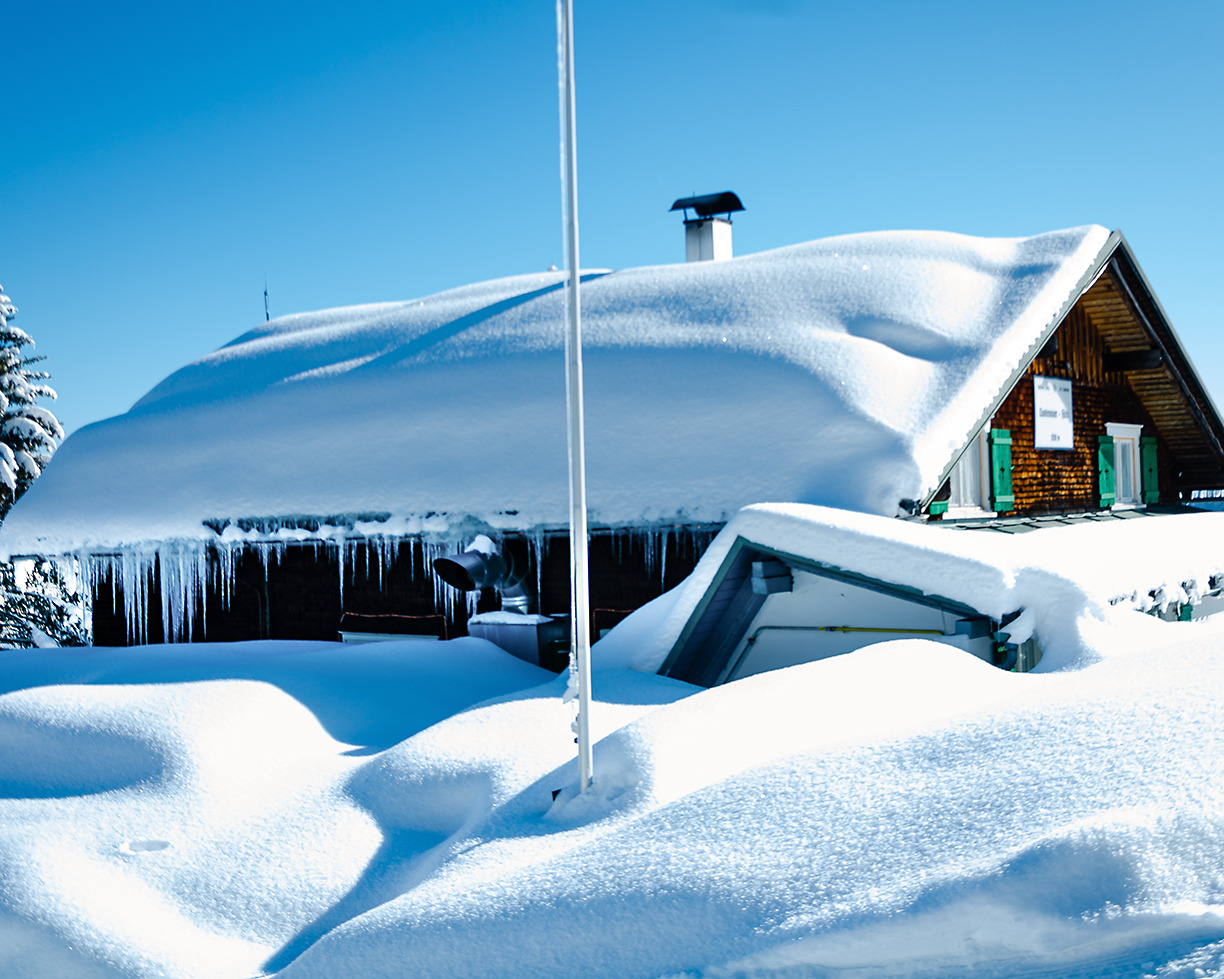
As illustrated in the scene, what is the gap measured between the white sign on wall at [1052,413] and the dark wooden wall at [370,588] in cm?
473

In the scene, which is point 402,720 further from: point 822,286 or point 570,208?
point 822,286

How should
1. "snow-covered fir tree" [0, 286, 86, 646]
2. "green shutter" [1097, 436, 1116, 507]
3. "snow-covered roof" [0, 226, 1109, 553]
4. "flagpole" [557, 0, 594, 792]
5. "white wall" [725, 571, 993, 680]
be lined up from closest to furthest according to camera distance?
"flagpole" [557, 0, 594, 792] → "white wall" [725, 571, 993, 680] → "snow-covered roof" [0, 226, 1109, 553] → "green shutter" [1097, 436, 1116, 507] → "snow-covered fir tree" [0, 286, 86, 646]

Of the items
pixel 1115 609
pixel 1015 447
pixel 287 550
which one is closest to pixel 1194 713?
pixel 1115 609

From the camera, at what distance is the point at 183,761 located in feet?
23.5

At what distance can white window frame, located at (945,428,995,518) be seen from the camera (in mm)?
10891

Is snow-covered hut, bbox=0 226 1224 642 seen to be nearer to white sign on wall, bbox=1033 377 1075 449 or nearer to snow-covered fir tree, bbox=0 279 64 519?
white sign on wall, bbox=1033 377 1075 449

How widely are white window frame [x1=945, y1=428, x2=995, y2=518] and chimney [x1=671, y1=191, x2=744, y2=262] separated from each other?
7190mm

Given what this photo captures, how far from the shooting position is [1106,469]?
13.8 metres

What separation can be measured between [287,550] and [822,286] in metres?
7.43

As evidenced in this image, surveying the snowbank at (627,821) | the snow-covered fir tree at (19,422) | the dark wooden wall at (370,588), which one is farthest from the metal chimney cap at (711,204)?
the snow-covered fir tree at (19,422)

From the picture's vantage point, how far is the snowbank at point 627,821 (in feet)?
10.1

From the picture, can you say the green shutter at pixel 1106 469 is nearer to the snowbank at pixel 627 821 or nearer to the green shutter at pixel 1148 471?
the green shutter at pixel 1148 471

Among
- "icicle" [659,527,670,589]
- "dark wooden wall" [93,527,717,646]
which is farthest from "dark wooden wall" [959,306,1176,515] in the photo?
"dark wooden wall" [93,527,717,646]

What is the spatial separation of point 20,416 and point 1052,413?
83.0 ft
